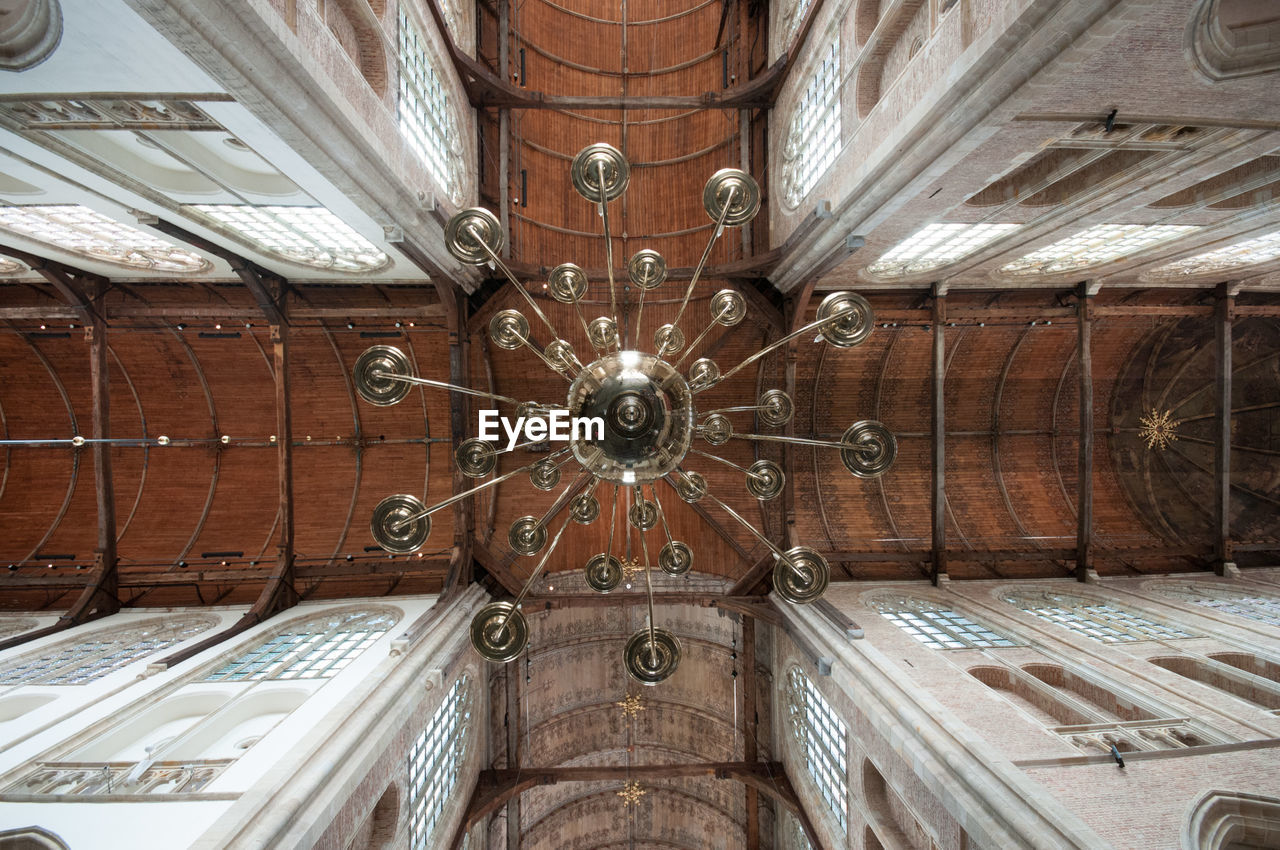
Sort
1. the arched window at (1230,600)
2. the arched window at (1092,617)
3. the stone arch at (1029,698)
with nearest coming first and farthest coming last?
the stone arch at (1029,698) → the arched window at (1092,617) → the arched window at (1230,600)

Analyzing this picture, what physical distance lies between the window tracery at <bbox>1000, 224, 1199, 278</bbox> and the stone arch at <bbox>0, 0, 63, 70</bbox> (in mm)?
14249

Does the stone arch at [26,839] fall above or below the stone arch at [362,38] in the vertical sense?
below

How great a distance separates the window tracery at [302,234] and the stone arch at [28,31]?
368cm

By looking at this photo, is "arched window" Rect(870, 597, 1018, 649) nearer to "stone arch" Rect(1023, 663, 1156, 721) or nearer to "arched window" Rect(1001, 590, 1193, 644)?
"stone arch" Rect(1023, 663, 1156, 721)

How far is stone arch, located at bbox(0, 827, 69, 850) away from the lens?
5.29 meters

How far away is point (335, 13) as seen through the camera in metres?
7.47

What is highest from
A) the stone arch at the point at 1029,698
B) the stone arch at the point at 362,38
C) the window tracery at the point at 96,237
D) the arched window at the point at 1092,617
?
the stone arch at the point at 362,38

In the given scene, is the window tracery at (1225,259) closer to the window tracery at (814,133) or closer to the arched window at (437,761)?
the window tracery at (814,133)

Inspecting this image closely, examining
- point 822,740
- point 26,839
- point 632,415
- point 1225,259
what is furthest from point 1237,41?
point 26,839

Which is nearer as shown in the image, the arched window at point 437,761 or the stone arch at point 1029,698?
the stone arch at point 1029,698

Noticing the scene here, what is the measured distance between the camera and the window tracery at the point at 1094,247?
9.75 meters

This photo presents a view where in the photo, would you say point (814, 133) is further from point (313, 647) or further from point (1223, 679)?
point (313, 647)

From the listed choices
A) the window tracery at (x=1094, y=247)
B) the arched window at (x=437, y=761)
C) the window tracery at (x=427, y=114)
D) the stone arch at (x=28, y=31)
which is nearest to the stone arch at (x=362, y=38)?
the window tracery at (x=427, y=114)

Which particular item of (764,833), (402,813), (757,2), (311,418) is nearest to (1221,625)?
(764,833)
